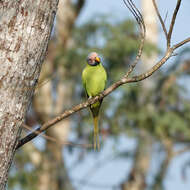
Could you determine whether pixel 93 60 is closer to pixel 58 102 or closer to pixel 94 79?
pixel 94 79

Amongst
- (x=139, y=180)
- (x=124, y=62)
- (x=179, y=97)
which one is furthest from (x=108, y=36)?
(x=139, y=180)

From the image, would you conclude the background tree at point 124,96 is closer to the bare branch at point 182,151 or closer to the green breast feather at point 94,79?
the bare branch at point 182,151

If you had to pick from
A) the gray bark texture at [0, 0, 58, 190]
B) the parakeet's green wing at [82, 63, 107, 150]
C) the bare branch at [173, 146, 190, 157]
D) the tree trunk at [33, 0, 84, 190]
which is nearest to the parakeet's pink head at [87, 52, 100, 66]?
the parakeet's green wing at [82, 63, 107, 150]

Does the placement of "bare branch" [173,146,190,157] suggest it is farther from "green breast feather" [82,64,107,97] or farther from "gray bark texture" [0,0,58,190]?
"gray bark texture" [0,0,58,190]

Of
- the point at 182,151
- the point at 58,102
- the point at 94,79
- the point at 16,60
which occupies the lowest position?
the point at 182,151

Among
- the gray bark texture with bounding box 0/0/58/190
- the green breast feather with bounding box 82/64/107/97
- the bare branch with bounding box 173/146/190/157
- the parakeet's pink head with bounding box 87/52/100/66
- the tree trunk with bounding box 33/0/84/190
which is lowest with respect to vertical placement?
the bare branch with bounding box 173/146/190/157

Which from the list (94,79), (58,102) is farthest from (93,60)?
(58,102)

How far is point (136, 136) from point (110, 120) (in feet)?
2.38

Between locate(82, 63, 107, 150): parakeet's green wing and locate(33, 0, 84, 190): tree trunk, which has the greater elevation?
locate(82, 63, 107, 150): parakeet's green wing

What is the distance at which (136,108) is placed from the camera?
918cm

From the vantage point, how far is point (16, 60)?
231cm

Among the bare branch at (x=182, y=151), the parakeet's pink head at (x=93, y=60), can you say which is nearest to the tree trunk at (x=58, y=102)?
the bare branch at (x=182, y=151)

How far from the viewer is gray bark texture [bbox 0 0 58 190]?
89.4 inches

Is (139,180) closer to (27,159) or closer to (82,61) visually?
(27,159)
